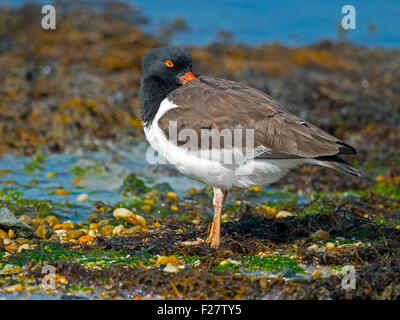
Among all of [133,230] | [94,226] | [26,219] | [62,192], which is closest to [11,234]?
[26,219]

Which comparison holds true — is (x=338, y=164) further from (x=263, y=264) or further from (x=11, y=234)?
(x=11, y=234)

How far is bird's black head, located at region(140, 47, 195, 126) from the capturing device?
4.81 metres

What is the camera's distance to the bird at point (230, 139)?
13.8 ft

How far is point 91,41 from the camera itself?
39.4 ft

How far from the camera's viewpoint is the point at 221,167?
4.23 metres

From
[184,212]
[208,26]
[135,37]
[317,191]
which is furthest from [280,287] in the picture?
[208,26]

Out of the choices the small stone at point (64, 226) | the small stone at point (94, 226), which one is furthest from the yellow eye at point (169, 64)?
the small stone at point (64, 226)

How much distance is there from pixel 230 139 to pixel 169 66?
1129 mm

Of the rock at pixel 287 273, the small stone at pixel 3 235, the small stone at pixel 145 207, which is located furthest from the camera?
the small stone at pixel 145 207

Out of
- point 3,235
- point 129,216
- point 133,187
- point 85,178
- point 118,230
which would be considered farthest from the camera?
point 85,178

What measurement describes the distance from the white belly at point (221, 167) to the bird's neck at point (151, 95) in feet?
0.89

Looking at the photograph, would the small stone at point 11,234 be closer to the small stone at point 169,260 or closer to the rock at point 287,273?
the small stone at point 169,260

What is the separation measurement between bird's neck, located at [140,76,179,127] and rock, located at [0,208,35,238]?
145cm
